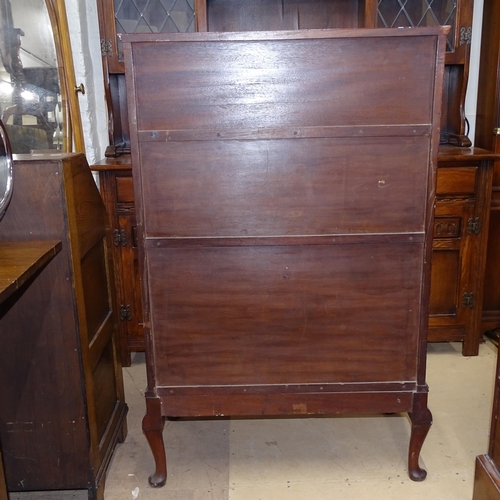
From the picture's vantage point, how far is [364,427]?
2270 mm

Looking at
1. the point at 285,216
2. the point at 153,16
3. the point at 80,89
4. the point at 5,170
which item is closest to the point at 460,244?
the point at 285,216

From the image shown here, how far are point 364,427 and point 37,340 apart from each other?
1.36 metres

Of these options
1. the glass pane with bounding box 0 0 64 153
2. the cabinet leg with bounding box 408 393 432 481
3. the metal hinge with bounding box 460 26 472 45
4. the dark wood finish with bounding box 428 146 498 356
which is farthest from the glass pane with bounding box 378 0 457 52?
the cabinet leg with bounding box 408 393 432 481

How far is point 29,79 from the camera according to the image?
2.55 metres

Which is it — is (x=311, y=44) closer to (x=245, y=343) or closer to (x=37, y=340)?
(x=245, y=343)

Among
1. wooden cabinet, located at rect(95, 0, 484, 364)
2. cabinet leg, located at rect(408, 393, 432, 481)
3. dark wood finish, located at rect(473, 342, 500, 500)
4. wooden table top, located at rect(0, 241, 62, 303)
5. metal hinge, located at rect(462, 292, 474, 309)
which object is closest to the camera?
wooden table top, located at rect(0, 241, 62, 303)

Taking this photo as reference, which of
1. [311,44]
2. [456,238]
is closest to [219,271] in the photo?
[311,44]

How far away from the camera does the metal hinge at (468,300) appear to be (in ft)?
9.23

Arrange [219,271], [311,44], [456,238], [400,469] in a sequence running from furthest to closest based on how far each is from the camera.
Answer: [456,238], [400,469], [219,271], [311,44]

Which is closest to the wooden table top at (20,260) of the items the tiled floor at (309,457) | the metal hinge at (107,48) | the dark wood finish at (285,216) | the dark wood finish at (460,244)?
the dark wood finish at (285,216)

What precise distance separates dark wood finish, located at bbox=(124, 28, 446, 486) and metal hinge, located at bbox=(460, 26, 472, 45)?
4.66 ft

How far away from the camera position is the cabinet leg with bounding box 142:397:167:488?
71.2 inches

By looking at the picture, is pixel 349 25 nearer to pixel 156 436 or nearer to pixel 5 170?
pixel 5 170

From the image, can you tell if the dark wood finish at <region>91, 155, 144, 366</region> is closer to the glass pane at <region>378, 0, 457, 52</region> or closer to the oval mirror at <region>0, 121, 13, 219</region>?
the oval mirror at <region>0, 121, 13, 219</region>
